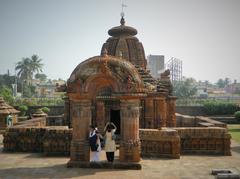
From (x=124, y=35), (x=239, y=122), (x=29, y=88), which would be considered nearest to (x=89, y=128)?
(x=124, y=35)

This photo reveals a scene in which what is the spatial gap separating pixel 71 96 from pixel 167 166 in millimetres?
3721

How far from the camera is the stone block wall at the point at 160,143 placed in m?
11.2

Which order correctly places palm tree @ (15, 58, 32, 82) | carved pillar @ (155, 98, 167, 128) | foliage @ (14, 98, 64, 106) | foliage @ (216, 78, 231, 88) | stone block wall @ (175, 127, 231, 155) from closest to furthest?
stone block wall @ (175, 127, 231, 155) < carved pillar @ (155, 98, 167, 128) < foliage @ (14, 98, 64, 106) < palm tree @ (15, 58, 32, 82) < foliage @ (216, 78, 231, 88)

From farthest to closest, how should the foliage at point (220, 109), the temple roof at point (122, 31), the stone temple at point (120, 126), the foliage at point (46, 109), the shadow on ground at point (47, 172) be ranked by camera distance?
the foliage at point (220, 109)
the foliage at point (46, 109)
the temple roof at point (122, 31)
the stone temple at point (120, 126)
the shadow on ground at point (47, 172)

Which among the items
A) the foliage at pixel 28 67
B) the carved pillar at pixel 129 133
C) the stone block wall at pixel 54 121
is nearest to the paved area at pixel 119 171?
the carved pillar at pixel 129 133

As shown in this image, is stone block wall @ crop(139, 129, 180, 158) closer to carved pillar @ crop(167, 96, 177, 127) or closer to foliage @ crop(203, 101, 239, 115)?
carved pillar @ crop(167, 96, 177, 127)

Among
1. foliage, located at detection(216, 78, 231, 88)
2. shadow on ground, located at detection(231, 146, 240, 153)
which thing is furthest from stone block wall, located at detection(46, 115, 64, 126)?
foliage, located at detection(216, 78, 231, 88)

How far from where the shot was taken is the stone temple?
9.89 m

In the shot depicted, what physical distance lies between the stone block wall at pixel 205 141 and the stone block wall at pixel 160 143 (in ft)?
3.25

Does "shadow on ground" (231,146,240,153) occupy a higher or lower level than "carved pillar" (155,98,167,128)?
lower

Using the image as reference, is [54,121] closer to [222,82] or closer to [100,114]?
[100,114]

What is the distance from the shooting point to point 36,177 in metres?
8.55

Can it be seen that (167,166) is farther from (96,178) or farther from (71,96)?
(71,96)

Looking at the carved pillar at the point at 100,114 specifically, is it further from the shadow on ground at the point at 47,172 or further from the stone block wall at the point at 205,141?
the shadow on ground at the point at 47,172
